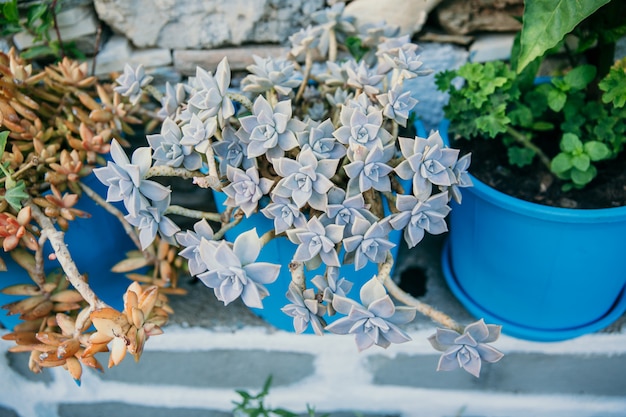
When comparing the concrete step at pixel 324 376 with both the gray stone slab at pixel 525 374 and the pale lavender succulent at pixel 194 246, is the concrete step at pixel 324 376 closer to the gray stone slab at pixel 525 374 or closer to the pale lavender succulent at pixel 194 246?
the gray stone slab at pixel 525 374

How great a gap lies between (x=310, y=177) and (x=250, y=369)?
574mm

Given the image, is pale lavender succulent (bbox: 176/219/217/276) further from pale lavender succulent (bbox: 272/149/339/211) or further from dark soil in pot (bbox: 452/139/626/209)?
dark soil in pot (bbox: 452/139/626/209)

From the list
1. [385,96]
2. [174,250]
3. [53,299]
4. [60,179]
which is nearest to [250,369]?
[174,250]

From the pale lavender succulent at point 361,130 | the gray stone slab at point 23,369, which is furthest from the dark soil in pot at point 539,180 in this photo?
the gray stone slab at point 23,369

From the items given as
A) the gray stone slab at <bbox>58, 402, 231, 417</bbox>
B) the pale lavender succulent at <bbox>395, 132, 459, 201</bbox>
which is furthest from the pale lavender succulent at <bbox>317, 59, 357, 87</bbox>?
the gray stone slab at <bbox>58, 402, 231, 417</bbox>

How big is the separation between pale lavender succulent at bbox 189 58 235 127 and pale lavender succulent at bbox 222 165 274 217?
76 millimetres

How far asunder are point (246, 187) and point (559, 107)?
1.89ft

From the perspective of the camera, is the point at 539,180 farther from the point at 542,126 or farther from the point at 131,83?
the point at 131,83

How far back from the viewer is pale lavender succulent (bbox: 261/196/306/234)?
2.44ft

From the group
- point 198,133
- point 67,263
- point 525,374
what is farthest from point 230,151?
point 525,374

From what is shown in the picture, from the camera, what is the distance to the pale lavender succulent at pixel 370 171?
0.74 metres

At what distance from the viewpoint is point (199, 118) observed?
771 mm

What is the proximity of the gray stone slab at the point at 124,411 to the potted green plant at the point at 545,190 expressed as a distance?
62 cm

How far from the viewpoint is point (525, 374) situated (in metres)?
1.10
